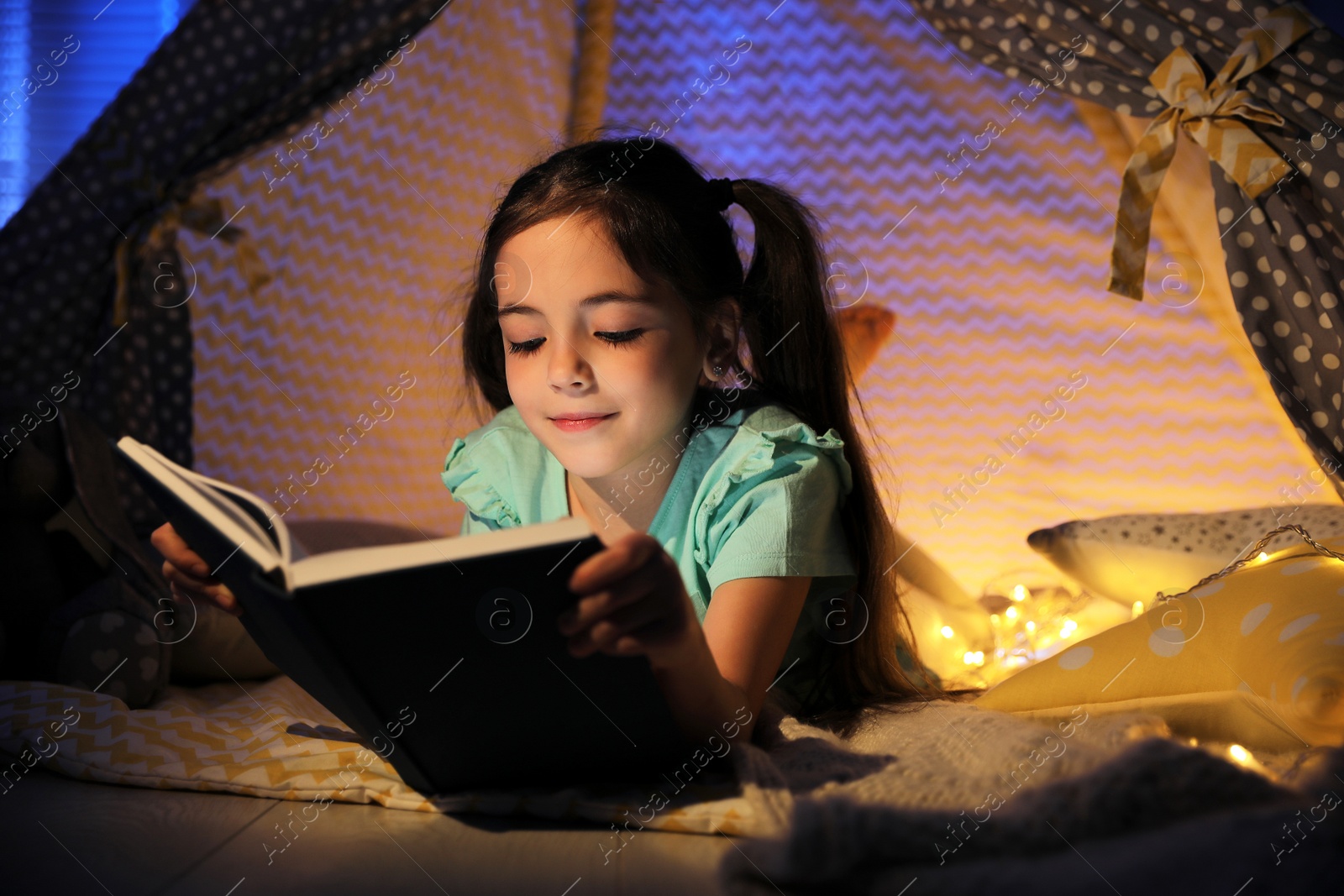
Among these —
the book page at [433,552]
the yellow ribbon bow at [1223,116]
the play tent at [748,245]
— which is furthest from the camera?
the play tent at [748,245]

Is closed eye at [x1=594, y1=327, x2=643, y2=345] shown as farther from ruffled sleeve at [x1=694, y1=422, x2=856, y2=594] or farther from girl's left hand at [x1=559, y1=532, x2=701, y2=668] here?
girl's left hand at [x1=559, y1=532, x2=701, y2=668]

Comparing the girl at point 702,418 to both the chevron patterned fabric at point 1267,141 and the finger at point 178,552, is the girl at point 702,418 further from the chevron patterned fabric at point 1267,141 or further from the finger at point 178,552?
the chevron patterned fabric at point 1267,141

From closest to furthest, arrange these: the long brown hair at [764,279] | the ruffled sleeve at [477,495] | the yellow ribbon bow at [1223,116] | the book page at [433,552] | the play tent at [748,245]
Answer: the book page at [433,552], the long brown hair at [764,279], the yellow ribbon bow at [1223,116], the ruffled sleeve at [477,495], the play tent at [748,245]

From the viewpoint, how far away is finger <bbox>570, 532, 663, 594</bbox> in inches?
21.6

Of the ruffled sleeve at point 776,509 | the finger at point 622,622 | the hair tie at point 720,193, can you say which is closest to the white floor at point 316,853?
the finger at point 622,622

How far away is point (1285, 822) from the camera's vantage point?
0.52 meters

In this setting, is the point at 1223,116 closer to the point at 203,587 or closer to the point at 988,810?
the point at 988,810

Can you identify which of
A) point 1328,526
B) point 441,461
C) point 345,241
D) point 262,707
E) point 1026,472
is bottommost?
point 1328,526

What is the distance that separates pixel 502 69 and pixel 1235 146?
1.28 m

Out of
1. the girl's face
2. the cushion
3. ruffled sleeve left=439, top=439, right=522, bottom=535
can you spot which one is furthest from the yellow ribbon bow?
ruffled sleeve left=439, top=439, right=522, bottom=535

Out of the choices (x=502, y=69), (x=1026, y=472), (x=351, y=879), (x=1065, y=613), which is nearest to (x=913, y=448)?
(x=1026, y=472)

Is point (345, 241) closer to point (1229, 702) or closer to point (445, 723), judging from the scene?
point (445, 723)

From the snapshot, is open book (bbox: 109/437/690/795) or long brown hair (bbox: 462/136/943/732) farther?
long brown hair (bbox: 462/136/943/732)

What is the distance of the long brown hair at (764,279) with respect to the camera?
3.46 feet
